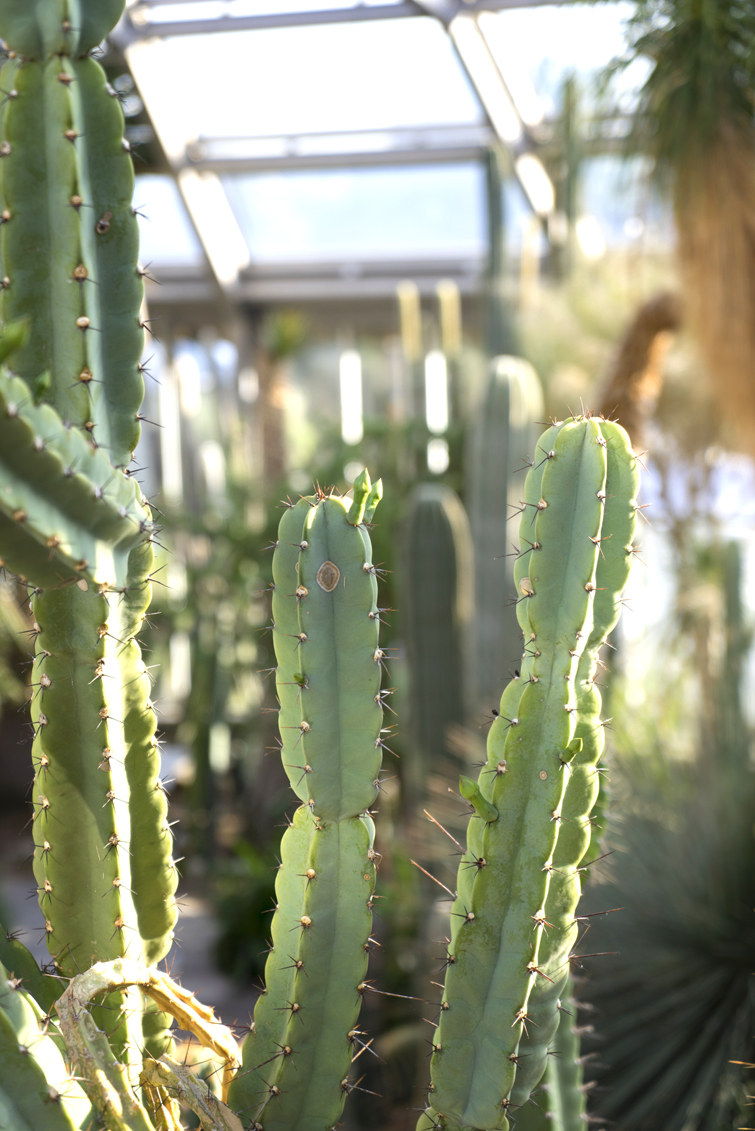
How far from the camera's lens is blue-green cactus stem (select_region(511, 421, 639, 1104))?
3.49 feet

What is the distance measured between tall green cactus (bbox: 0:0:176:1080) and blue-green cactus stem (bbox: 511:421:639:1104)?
1.49 feet

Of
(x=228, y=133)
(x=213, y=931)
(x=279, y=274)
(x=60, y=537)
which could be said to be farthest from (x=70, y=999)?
(x=279, y=274)

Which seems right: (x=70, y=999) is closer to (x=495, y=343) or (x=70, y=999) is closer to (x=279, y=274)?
(x=495, y=343)

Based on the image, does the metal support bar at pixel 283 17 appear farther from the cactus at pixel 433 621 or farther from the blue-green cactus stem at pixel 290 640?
the blue-green cactus stem at pixel 290 640

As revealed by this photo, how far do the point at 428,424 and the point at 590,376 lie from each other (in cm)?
103

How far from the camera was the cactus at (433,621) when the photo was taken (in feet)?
11.5

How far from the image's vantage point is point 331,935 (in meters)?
1.05

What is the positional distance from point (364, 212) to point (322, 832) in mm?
7309

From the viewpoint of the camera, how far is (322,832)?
1.07 metres

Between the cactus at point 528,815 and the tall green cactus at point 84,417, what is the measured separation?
0.37 metres

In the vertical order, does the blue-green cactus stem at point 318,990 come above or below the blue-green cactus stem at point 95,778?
below

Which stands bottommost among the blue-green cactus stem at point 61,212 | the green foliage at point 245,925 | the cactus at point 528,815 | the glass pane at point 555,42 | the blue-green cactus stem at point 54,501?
the green foliage at point 245,925

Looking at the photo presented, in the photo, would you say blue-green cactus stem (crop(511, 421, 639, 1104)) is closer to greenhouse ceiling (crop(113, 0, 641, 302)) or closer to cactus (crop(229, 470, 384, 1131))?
cactus (crop(229, 470, 384, 1131))

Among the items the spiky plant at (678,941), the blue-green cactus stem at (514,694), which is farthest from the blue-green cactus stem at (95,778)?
the spiky plant at (678,941)
